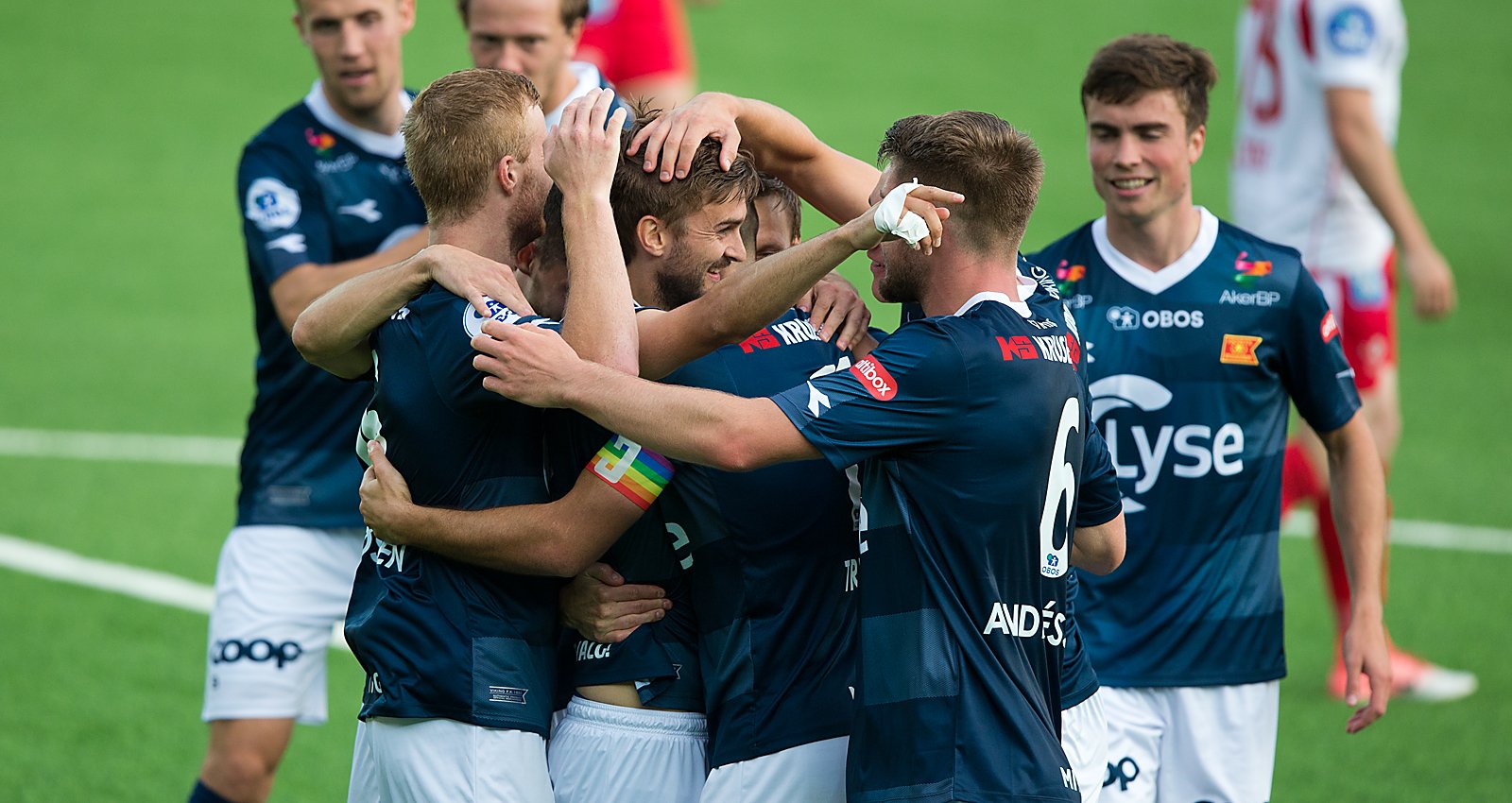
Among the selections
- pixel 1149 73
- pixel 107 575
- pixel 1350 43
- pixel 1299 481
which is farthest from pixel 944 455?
pixel 107 575

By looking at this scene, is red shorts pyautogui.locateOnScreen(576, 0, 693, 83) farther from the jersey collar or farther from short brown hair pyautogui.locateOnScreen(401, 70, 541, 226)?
short brown hair pyautogui.locateOnScreen(401, 70, 541, 226)

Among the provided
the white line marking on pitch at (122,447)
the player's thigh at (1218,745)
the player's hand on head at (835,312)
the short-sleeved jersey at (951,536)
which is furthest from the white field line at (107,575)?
the short-sleeved jersey at (951,536)

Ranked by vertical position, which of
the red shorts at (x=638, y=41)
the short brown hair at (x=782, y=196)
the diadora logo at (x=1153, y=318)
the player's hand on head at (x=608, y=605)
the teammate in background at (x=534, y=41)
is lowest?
the player's hand on head at (x=608, y=605)

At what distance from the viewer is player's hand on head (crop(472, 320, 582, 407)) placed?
11.5ft

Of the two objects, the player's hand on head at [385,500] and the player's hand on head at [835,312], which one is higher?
the player's hand on head at [835,312]

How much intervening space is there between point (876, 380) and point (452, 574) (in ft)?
3.58

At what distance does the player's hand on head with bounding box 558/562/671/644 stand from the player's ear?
0.74 meters

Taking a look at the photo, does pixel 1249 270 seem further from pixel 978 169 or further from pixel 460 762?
A: pixel 460 762

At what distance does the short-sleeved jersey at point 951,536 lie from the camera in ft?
11.4

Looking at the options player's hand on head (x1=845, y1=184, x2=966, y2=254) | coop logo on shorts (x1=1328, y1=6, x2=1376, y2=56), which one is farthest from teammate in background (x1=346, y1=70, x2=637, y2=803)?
coop logo on shorts (x1=1328, y1=6, x2=1376, y2=56)

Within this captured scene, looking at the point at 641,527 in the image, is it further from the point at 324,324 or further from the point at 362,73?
the point at 362,73

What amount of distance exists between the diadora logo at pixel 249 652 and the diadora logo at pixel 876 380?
2.82 meters

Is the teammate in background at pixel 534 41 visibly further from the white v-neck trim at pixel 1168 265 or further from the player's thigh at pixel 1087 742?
the player's thigh at pixel 1087 742

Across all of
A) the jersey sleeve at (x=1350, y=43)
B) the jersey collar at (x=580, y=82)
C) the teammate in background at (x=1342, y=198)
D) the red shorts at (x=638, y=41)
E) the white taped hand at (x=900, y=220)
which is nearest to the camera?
the white taped hand at (x=900, y=220)
